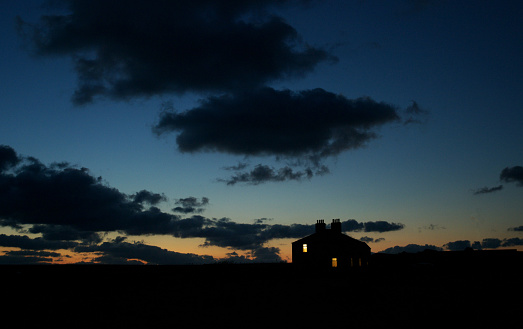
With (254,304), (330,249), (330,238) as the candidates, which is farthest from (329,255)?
(254,304)

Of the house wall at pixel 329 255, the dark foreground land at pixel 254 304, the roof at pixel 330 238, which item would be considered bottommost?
the dark foreground land at pixel 254 304

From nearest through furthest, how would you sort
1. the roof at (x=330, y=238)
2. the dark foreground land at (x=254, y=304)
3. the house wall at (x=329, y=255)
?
the dark foreground land at (x=254, y=304), the house wall at (x=329, y=255), the roof at (x=330, y=238)

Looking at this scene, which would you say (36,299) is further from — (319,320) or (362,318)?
(362,318)

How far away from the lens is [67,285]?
Result: 39250 millimetres

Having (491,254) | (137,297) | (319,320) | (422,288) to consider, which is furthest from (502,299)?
(491,254)

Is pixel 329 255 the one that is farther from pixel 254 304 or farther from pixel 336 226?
pixel 254 304

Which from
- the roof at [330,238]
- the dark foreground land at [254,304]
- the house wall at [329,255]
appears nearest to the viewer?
the dark foreground land at [254,304]

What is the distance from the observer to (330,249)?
62750 millimetres

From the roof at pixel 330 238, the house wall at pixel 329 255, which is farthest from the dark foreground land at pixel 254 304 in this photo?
the roof at pixel 330 238

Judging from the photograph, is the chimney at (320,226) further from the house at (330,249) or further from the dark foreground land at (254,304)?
the dark foreground land at (254,304)

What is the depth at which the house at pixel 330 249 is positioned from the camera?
205 ft

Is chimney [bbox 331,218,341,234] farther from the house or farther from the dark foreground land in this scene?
the dark foreground land

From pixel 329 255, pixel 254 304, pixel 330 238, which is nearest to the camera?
pixel 254 304

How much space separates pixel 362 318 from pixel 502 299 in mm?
12517
